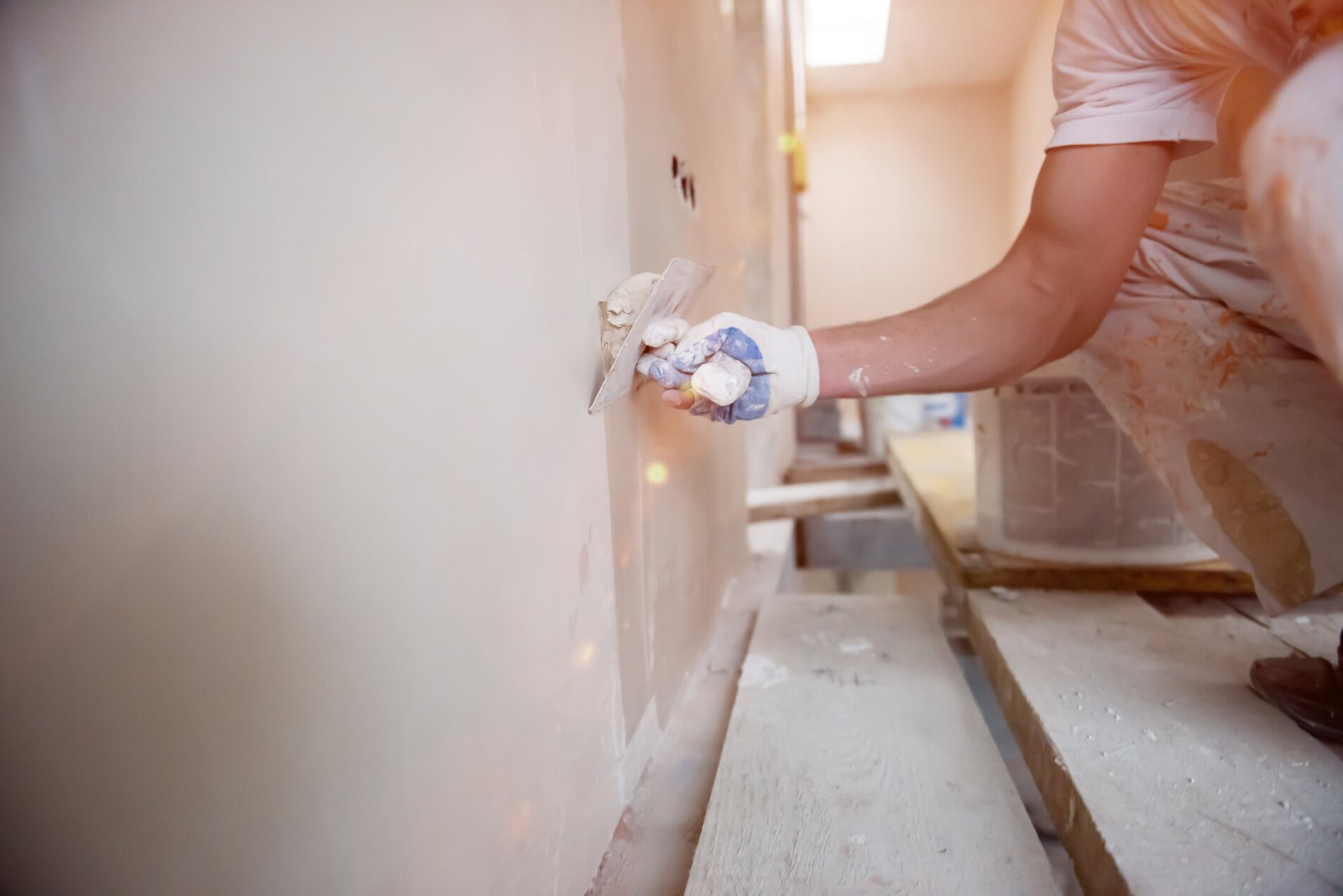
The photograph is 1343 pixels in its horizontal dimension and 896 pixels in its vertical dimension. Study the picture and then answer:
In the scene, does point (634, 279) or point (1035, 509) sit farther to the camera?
point (1035, 509)

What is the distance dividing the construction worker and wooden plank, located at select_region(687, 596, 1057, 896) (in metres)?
0.48

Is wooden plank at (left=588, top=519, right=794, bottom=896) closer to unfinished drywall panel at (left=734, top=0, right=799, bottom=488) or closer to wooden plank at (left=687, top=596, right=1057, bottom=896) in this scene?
wooden plank at (left=687, top=596, right=1057, bottom=896)

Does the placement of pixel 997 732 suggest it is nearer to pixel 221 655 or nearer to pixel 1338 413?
pixel 1338 413

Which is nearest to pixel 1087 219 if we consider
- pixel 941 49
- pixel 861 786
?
pixel 861 786

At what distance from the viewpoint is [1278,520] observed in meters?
1.26

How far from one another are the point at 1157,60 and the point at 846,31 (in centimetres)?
298

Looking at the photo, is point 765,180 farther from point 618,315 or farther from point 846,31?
point 618,315

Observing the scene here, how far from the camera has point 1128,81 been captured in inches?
42.9

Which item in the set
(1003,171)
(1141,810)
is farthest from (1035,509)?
(1003,171)

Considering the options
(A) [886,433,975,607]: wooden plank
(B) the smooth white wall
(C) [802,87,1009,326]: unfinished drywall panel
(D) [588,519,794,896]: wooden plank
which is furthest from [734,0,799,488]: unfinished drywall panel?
(D) [588,519,794,896]: wooden plank

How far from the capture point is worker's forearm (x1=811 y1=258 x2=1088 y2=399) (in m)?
1.14

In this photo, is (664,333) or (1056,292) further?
(1056,292)

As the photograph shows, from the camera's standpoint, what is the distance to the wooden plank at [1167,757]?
84 cm

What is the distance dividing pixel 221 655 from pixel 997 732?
5.65 feet
